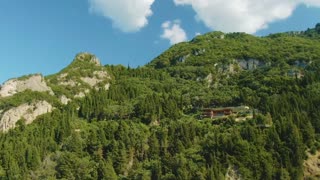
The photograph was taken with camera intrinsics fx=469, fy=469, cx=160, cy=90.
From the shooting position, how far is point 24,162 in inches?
3824

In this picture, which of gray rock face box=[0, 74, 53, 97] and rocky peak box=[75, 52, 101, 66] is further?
rocky peak box=[75, 52, 101, 66]

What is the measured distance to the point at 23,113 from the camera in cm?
12388

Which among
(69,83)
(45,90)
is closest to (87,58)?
(69,83)

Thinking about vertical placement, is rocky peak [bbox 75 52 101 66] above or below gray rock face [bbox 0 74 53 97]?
above

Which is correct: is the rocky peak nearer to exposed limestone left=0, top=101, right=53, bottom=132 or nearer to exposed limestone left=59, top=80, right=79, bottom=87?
exposed limestone left=59, top=80, right=79, bottom=87

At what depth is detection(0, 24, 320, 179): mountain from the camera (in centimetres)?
8844

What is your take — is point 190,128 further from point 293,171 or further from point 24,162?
point 24,162

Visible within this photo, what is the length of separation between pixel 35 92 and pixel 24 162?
39.2 meters

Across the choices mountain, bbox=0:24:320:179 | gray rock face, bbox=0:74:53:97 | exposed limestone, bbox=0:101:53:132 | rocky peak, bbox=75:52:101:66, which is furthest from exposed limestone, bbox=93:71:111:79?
exposed limestone, bbox=0:101:53:132

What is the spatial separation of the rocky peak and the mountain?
0.97m

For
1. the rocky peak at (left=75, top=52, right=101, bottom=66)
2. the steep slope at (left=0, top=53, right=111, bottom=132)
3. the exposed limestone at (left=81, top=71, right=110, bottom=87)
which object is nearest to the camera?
the steep slope at (left=0, top=53, right=111, bottom=132)

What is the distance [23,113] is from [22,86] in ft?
52.5

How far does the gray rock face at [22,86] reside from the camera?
136 m

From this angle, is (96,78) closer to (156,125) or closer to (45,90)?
(45,90)
